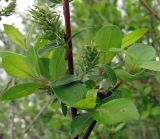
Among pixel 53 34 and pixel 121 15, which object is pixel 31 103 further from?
pixel 53 34

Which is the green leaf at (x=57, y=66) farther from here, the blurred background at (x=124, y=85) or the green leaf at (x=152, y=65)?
the blurred background at (x=124, y=85)

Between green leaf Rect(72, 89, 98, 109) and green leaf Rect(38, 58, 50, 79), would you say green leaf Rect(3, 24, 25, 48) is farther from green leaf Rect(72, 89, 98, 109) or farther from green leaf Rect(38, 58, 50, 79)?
green leaf Rect(72, 89, 98, 109)

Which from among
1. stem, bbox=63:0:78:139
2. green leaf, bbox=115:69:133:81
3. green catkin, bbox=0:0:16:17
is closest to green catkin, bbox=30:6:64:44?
stem, bbox=63:0:78:139

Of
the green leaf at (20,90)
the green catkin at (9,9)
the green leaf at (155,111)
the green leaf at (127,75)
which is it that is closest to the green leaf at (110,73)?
the green leaf at (127,75)

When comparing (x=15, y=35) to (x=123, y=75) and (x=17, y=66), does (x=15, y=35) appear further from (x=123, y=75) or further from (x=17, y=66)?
(x=123, y=75)

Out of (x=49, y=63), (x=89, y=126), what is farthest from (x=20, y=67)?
(x=89, y=126)

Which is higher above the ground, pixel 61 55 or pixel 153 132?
→ pixel 61 55

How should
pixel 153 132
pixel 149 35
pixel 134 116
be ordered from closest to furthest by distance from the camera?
pixel 134 116, pixel 149 35, pixel 153 132
